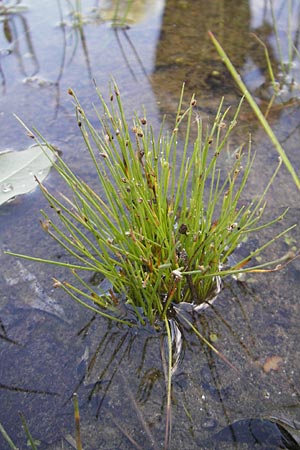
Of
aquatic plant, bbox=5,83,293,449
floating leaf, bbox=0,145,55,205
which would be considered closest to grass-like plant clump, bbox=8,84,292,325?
aquatic plant, bbox=5,83,293,449

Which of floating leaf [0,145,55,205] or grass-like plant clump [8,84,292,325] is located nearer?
grass-like plant clump [8,84,292,325]

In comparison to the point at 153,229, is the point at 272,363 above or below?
below

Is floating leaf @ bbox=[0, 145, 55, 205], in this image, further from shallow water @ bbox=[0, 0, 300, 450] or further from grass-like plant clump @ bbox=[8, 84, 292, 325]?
grass-like plant clump @ bbox=[8, 84, 292, 325]

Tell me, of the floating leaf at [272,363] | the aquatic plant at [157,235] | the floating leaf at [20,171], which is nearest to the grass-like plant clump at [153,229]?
the aquatic plant at [157,235]

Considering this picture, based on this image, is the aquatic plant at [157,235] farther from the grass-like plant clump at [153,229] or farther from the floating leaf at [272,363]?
the floating leaf at [272,363]

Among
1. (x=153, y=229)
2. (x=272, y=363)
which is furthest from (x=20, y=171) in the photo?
(x=272, y=363)

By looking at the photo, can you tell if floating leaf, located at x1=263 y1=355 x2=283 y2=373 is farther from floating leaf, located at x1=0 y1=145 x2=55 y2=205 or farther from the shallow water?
floating leaf, located at x1=0 y1=145 x2=55 y2=205

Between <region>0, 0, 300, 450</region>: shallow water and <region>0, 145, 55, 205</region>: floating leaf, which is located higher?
<region>0, 145, 55, 205</region>: floating leaf

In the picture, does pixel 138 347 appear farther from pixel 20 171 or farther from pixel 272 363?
pixel 20 171

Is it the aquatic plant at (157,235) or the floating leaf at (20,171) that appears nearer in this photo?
the aquatic plant at (157,235)
